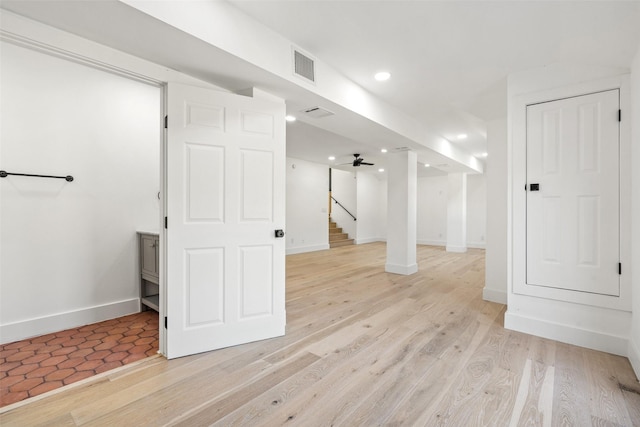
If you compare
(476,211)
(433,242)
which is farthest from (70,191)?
(476,211)

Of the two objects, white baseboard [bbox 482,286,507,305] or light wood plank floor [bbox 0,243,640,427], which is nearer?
light wood plank floor [bbox 0,243,640,427]

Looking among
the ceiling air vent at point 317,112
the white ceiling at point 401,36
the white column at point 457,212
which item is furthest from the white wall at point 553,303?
A: the white column at point 457,212

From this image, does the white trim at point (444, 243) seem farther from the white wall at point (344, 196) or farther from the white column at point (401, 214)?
the white column at point (401, 214)

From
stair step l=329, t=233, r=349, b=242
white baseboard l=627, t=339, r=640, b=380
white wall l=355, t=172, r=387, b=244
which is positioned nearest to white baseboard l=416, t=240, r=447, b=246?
white wall l=355, t=172, r=387, b=244

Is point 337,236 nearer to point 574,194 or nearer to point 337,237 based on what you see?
point 337,237

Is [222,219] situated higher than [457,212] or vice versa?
[457,212]

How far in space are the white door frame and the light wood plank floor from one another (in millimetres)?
441

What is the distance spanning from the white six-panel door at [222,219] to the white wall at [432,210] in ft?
28.0

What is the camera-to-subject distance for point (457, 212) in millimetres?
8359

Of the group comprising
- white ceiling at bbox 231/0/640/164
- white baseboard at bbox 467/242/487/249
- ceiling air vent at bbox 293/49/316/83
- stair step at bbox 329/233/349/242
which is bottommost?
white baseboard at bbox 467/242/487/249

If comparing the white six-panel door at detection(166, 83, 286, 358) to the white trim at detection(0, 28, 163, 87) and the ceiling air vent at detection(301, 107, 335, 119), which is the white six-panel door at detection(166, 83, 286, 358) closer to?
the white trim at detection(0, 28, 163, 87)

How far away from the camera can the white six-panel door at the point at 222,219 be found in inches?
89.0

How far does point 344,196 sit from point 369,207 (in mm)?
1097

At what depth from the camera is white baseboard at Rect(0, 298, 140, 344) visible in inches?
99.9
